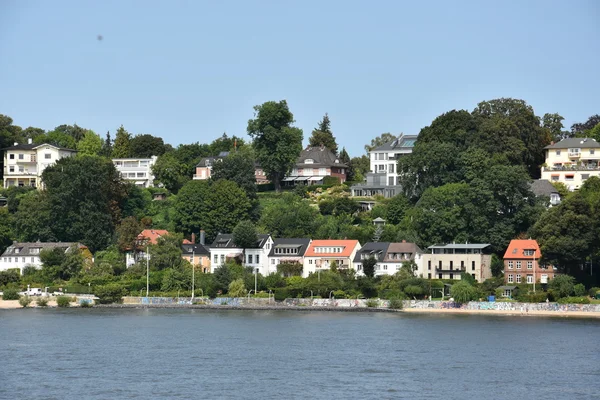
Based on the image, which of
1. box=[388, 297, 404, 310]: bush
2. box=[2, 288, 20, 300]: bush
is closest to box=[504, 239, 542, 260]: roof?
box=[388, 297, 404, 310]: bush

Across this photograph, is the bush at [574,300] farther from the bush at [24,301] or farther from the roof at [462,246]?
the bush at [24,301]

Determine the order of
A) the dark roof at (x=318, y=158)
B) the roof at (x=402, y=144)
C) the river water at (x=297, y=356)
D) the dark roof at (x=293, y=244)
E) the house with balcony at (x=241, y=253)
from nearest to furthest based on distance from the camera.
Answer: the river water at (x=297, y=356), the dark roof at (x=293, y=244), the house with balcony at (x=241, y=253), the roof at (x=402, y=144), the dark roof at (x=318, y=158)

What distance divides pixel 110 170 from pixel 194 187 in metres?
8.14

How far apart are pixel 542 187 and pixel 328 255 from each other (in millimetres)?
19486

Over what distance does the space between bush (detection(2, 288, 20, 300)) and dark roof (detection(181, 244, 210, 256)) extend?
12797mm

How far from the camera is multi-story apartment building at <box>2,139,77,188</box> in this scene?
110625 millimetres

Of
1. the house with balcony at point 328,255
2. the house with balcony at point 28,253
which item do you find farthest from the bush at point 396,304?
the house with balcony at point 28,253

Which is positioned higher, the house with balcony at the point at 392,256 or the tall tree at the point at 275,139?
the tall tree at the point at 275,139

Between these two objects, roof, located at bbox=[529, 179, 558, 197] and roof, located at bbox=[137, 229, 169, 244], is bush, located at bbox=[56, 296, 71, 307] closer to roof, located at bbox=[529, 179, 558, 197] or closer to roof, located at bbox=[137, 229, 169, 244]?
roof, located at bbox=[137, 229, 169, 244]

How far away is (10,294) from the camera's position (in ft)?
274

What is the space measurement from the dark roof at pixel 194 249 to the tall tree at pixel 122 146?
3159cm

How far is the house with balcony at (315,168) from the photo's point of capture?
10856 cm

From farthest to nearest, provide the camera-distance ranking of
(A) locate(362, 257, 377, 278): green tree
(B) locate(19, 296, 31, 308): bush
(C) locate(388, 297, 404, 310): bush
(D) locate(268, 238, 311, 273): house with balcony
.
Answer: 1. (D) locate(268, 238, 311, 273): house with balcony
2. (B) locate(19, 296, 31, 308): bush
3. (A) locate(362, 257, 377, 278): green tree
4. (C) locate(388, 297, 404, 310): bush

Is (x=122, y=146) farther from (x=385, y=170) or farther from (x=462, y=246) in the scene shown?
(x=462, y=246)
